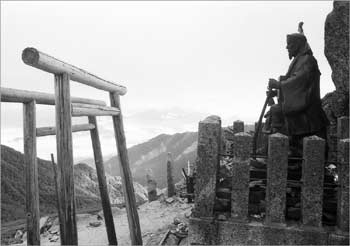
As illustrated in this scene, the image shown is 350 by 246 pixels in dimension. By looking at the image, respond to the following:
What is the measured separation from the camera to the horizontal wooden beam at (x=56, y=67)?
504cm

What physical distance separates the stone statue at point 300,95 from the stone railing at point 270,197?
634mm

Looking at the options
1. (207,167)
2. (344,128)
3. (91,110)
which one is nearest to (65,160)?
(91,110)

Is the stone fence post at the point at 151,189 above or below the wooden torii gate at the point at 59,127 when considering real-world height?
below

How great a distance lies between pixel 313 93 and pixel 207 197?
2.89 metres

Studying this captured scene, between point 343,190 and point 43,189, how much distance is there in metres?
21.5

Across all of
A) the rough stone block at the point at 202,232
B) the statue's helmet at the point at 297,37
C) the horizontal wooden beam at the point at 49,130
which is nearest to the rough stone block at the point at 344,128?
the statue's helmet at the point at 297,37

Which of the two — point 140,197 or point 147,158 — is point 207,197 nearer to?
point 140,197

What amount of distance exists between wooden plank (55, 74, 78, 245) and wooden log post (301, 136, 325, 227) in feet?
13.2

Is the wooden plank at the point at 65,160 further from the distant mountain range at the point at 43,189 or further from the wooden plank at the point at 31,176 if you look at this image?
the distant mountain range at the point at 43,189

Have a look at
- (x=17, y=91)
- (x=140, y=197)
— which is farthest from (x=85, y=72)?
(x=140, y=197)

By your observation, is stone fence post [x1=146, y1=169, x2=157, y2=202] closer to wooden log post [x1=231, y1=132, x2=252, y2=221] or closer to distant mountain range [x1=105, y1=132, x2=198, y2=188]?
wooden log post [x1=231, y1=132, x2=252, y2=221]

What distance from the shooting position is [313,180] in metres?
5.90

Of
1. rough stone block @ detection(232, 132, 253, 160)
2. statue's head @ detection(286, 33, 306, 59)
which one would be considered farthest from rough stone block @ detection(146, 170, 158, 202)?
statue's head @ detection(286, 33, 306, 59)

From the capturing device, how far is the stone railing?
5871mm
